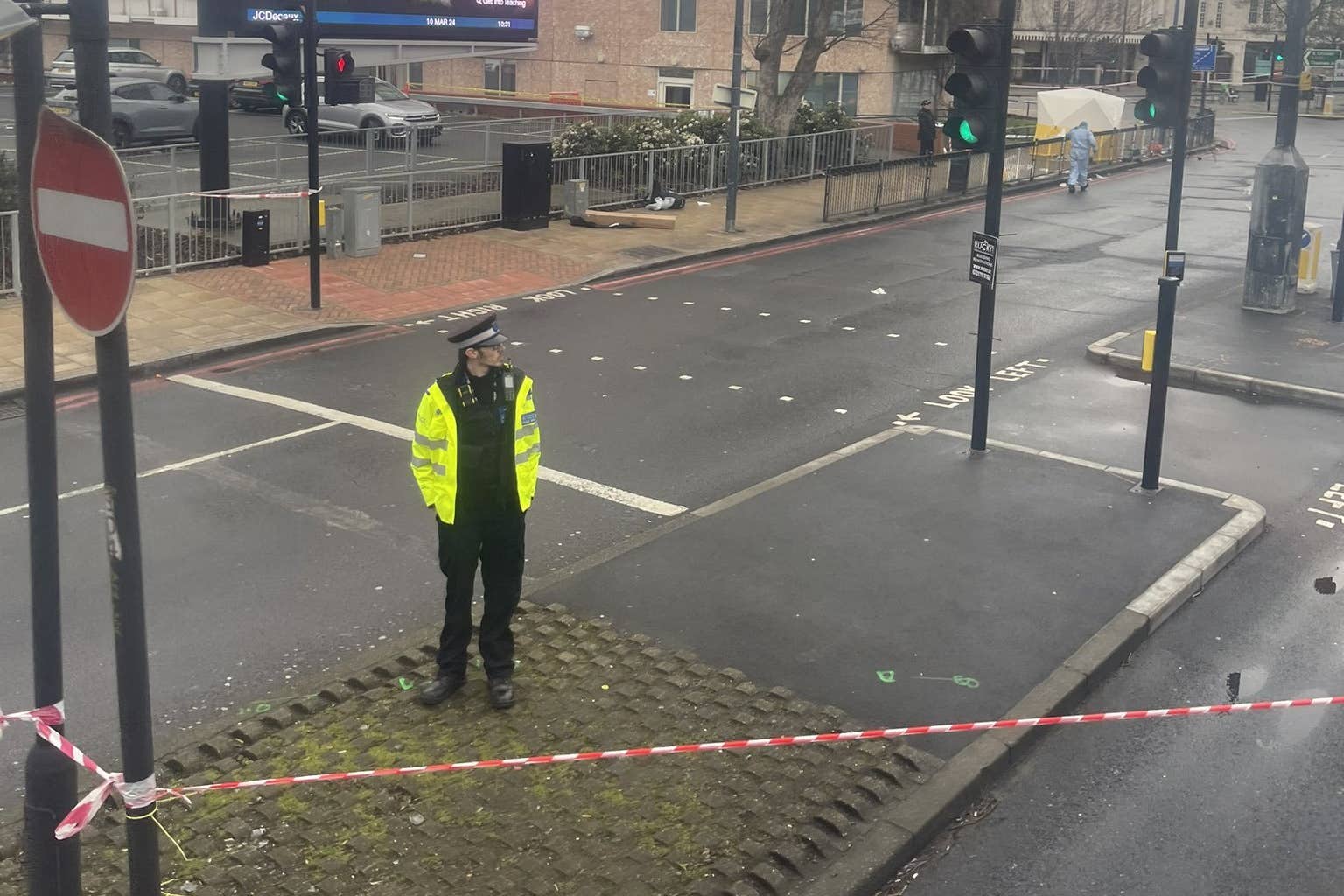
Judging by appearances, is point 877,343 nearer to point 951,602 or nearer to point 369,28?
point 951,602

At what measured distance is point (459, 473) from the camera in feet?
22.3

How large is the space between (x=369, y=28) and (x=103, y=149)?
19713 millimetres

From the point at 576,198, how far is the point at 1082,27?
42.1 m

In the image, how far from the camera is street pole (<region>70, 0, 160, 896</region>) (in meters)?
4.33

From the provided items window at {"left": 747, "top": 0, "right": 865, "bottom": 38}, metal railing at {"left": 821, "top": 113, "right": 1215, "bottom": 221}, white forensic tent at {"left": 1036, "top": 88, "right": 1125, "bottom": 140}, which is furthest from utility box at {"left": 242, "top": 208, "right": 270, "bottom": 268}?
window at {"left": 747, "top": 0, "right": 865, "bottom": 38}

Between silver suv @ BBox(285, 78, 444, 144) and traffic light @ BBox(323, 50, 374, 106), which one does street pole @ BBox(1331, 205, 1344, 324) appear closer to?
traffic light @ BBox(323, 50, 374, 106)

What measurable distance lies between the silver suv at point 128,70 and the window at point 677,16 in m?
15.0

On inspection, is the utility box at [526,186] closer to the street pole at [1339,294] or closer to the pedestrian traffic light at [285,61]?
→ the pedestrian traffic light at [285,61]

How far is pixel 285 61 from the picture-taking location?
16031mm

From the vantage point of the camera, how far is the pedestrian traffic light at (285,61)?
52.0ft

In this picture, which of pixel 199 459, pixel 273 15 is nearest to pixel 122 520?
pixel 199 459

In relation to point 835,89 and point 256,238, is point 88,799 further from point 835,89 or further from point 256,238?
point 835,89

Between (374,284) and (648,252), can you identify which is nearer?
(374,284)

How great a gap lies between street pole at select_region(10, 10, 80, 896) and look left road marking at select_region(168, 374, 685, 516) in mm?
5703
